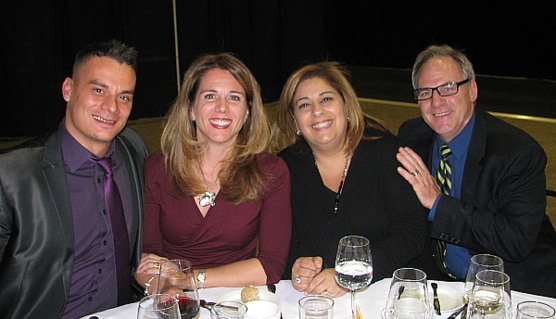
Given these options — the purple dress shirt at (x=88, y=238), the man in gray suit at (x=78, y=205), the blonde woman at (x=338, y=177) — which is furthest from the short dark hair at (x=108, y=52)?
the blonde woman at (x=338, y=177)

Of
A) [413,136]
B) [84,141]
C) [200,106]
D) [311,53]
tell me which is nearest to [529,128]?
[311,53]

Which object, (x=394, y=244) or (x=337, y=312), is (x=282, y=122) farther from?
(x=337, y=312)

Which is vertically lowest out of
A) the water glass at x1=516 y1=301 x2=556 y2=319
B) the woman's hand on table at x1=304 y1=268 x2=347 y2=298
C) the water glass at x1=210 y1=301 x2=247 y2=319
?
the woman's hand on table at x1=304 y1=268 x2=347 y2=298

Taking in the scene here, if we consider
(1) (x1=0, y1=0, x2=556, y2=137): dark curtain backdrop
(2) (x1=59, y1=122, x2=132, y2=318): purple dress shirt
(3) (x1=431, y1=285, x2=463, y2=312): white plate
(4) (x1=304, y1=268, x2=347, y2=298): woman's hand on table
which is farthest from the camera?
(1) (x1=0, y1=0, x2=556, y2=137): dark curtain backdrop

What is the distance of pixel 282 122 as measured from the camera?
2.81 meters

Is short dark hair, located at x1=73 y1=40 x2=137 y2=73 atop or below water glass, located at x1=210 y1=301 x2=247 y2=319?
atop

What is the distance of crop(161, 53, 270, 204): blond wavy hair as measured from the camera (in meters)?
2.40

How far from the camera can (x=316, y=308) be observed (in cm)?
142

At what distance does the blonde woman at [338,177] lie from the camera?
246 cm

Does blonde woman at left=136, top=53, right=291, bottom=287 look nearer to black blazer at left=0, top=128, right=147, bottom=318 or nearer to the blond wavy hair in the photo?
the blond wavy hair

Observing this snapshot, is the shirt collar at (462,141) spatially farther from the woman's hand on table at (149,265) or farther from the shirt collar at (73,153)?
the shirt collar at (73,153)

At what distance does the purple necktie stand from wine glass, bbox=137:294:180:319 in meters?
0.90

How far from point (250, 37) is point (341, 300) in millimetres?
7793

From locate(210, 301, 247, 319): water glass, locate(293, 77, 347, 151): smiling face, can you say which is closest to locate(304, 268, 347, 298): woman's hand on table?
locate(210, 301, 247, 319): water glass
